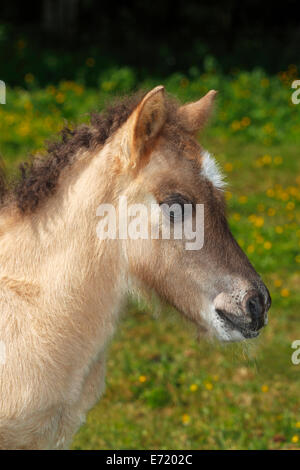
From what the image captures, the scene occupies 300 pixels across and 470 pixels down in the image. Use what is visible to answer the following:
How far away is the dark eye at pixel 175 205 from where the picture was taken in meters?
3.06

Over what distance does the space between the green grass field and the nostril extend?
12.1 inches

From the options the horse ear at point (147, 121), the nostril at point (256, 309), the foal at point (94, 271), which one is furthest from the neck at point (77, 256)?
the nostril at point (256, 309)

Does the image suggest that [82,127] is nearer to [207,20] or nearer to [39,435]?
[39,435]

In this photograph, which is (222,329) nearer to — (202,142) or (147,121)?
(147,121)

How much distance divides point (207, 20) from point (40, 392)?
1606cm

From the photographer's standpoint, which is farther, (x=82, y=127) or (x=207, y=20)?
(x=207, y=20)

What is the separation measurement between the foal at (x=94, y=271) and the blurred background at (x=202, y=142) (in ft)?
0.93

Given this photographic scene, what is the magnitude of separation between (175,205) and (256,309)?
59 centimetres

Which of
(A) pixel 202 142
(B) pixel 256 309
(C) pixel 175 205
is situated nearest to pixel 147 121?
(C) pixel 175 205

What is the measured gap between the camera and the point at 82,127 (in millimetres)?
3318

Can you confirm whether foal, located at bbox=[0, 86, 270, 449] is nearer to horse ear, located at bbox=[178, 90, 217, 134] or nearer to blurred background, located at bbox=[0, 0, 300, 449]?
horse ear, located at bbox=[178, 90, 217, 134]

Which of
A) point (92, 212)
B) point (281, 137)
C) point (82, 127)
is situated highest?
point (281, 137)

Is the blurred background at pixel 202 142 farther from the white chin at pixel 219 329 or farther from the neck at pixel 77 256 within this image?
the neck at pixel 77 256

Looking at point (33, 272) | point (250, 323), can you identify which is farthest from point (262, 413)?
point (33, 272)
